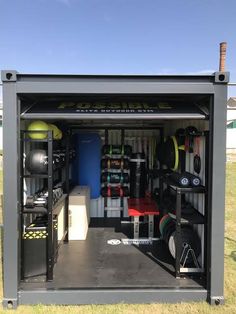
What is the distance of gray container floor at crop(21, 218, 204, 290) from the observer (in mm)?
3502

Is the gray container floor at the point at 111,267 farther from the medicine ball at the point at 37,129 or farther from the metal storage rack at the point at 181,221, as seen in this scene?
the medicine ball at the point at 37,129

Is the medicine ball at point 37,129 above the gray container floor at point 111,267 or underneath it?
above

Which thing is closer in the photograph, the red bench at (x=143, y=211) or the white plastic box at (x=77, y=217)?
the red bench at (x=143, y=211)

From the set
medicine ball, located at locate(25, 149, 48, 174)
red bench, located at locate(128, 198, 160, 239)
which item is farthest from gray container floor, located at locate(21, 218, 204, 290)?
medicine ball, located at locate(25, 149, 48, 174)

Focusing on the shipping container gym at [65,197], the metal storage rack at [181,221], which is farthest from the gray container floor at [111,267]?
the metal storage rack at [181,221]

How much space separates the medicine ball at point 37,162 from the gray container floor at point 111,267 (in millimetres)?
1428

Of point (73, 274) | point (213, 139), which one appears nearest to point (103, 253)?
point (73, 274)

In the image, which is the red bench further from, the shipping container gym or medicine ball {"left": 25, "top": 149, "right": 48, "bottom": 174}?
medicine ball {"left": 25, "top": 149, "right": 48, "bottom": 174}

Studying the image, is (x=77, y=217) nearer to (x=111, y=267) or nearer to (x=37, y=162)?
(x=111, y=267)

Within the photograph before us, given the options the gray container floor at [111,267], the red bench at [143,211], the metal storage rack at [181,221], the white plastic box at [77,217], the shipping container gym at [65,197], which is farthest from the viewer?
the white plastic box at [77,217]

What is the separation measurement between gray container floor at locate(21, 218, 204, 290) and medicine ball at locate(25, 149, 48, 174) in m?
1.43

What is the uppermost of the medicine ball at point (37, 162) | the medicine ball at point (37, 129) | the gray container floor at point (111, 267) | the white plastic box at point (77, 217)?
the medicine ball at point (37, 129)

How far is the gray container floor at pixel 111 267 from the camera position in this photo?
3.50 metres

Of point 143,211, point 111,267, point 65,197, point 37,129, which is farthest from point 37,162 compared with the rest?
point 143,211
